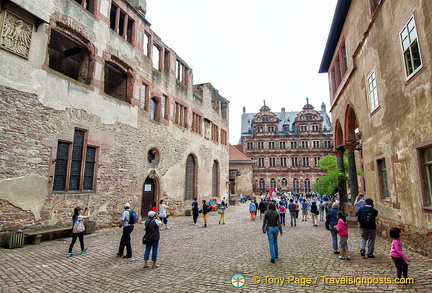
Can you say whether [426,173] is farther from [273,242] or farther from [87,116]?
[87,116]

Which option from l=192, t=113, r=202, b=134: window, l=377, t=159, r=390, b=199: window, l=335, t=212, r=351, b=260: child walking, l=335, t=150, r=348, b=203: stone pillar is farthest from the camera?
l=192, t=113, r=202, b=134: window

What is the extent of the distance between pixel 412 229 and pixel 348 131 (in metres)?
8.00

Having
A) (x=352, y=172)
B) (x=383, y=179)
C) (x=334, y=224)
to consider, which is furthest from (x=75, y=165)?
(x=352, y=172)

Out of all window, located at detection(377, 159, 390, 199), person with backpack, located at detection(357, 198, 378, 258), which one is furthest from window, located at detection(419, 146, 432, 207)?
window, located at detection(377, 159, 390, 199)

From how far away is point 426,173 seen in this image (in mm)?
6742

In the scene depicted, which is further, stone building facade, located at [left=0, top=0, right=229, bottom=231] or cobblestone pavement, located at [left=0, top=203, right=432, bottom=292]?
stone building facade, located at [left=0, top=0, right=229, bottom=231]

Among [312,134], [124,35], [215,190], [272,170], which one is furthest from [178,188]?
[312,134]

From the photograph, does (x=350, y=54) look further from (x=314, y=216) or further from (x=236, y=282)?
(x=236, y=282)

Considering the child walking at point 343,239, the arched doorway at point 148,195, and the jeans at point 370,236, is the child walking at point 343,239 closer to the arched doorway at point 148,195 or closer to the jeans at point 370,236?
the jeans at point 370,236

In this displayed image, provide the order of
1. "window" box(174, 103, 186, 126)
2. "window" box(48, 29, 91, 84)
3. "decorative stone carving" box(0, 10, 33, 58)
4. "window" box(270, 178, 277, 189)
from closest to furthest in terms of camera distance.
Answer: "decorative stone carving" box(0, 10, 33, 58), "window" box(48, 29, 91, 84), "window" box(174, 103, 186, 126), "window" box(270, 178, 277, 189)

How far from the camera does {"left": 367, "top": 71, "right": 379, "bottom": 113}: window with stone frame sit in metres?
9.69

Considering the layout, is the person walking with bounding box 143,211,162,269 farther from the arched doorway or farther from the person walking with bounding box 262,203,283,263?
the arched doorway

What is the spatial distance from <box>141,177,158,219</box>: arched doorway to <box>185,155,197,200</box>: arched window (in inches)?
159

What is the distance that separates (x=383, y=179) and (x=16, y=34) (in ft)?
48.7
